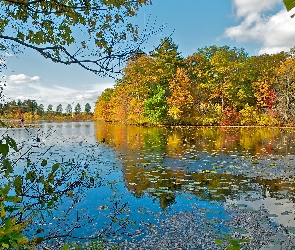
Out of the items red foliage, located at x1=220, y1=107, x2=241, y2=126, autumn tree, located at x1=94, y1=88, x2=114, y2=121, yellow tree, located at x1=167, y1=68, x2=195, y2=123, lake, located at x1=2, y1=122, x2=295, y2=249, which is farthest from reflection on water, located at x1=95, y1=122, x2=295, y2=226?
autumn tree, located at x1=94, y1=88, x2=114, y2=121

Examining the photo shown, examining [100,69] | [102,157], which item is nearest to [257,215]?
[100,69]

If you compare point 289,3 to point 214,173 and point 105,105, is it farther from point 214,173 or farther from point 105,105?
point 105,105

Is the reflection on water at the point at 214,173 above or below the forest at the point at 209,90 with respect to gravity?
below

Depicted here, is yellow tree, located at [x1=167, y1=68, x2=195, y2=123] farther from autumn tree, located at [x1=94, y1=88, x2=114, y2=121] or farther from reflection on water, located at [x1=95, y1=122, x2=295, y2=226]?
autumn tree, located at [x1=94, y1=88, x2=114, y2=121]

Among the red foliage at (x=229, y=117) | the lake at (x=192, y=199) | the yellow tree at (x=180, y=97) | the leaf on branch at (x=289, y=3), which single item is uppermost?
the yellow tree at (x=180, y=97)

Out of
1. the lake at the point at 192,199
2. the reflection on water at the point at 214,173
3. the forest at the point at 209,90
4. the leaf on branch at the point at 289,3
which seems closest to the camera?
the leaf on branch at the point at 289,3

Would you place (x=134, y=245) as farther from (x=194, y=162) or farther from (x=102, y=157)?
(x=102, y=157)

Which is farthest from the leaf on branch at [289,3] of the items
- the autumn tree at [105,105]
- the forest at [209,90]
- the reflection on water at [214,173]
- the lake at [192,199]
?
the autumn tree at [105,105]

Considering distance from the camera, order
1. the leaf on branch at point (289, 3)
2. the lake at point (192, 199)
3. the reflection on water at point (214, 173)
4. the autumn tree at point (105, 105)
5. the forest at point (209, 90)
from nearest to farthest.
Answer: the leaf on branch at point (289, 3) < the lake at point (192, 199) < the reflection on water at point (214, 173) < the forest at point (209, 90) < the autumn tree at point (105, 105)

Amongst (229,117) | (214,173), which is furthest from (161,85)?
(214,173)

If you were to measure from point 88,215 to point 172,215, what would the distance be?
192 cm

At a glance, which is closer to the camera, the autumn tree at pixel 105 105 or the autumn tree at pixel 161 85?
the autumn tree at pixel 161 85

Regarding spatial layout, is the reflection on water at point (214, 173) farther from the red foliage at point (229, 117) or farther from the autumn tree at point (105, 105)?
the autumn tree at point (105, 105)

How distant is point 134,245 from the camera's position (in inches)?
215
